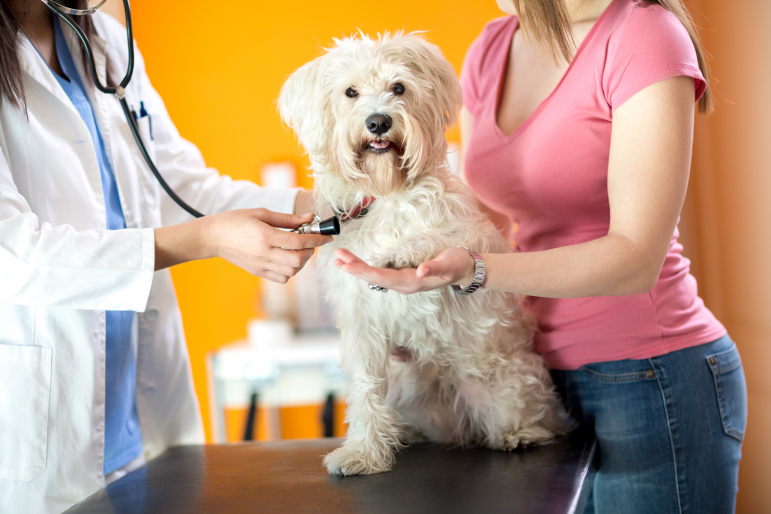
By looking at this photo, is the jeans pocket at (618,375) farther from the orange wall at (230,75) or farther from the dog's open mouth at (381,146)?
the orange wall at (230,75)

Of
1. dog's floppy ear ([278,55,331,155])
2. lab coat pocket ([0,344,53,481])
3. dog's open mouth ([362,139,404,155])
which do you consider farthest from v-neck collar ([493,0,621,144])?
lab coat pocket ([0,344,53,481])

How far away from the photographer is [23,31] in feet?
4.09

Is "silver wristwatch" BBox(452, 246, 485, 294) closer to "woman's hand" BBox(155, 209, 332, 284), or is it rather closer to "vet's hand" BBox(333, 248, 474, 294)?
"vet's hand" BBox(333, 248, 474, 294)

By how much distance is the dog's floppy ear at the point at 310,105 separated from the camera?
47.7 inches

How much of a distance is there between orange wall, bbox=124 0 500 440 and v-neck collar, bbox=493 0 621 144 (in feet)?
7.36

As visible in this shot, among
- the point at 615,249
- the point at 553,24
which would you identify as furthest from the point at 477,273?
the point at 553,24

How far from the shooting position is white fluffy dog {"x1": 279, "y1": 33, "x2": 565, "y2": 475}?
3.74 ft

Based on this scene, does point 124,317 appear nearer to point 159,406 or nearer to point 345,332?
point 159,406

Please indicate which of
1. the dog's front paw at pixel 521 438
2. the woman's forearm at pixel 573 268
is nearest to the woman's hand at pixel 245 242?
the woman's forearm at pixel 573 268

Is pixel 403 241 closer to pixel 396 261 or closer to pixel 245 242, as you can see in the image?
pixel 396 261

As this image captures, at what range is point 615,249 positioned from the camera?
97cm

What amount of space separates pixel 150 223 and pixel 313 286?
2.01 m

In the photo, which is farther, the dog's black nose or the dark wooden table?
the dog's black nose

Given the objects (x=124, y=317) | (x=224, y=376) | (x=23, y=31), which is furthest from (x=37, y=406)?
(x=224, y=376)
